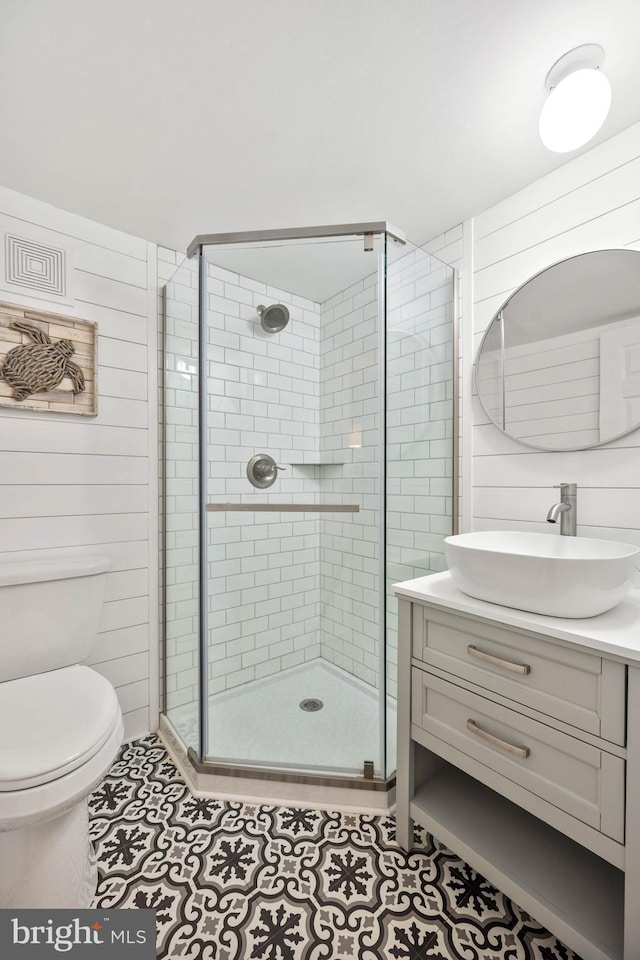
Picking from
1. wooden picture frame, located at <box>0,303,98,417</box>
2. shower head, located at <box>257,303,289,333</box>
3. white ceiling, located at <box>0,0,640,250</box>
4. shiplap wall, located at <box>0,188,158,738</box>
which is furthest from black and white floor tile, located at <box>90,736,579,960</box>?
white ceiling, located at <box>0,0,640,250</box>

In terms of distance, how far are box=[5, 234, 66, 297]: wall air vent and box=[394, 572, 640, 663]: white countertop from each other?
1825 millimetres

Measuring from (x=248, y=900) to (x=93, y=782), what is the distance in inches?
22.3

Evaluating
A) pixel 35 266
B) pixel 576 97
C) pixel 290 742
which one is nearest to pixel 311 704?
pixel 290 742

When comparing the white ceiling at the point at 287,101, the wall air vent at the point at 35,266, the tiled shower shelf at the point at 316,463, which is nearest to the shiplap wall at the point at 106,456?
the wall air vent at the point at 35,266

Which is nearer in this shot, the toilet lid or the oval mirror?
the toilet lid

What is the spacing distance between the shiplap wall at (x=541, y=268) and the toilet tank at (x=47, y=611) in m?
1.62

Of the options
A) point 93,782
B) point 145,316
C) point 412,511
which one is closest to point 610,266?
point 412,511

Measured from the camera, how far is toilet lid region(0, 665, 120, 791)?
40.8 inches

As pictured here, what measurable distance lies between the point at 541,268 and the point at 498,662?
1.44 metres

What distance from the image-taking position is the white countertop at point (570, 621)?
91cm

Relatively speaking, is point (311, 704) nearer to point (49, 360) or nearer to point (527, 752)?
point (527, 752)

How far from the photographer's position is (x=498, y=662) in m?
1.11

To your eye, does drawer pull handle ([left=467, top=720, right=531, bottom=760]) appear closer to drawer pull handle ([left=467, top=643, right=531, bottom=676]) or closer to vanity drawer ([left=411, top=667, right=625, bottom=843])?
vanity drawer ([left=411, top=667, right=625, bottom=843])

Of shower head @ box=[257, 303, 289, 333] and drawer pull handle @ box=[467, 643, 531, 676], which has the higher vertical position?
shower head @ box=[257, 303, 289, 333]
